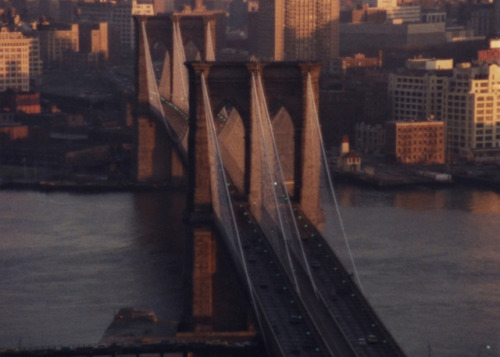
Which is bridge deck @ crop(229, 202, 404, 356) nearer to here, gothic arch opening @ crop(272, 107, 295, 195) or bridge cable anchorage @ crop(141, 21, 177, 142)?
gothic arch opening @ crop(272, 107, 295, 195)

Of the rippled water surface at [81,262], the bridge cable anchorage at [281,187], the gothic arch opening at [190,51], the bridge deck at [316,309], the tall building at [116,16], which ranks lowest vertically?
the rippled water surface at [81,262]

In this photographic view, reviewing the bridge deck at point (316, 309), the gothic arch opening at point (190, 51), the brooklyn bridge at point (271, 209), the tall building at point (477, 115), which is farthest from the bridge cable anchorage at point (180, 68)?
the bridge deck at point (316, 309)

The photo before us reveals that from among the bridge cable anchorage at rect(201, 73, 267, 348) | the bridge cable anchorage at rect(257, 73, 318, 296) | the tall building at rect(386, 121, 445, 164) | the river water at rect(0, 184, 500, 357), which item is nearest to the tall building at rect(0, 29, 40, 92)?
the tall building at rect(386, 121, 445, 164)

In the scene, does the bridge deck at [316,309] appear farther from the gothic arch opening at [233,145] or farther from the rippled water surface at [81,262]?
the gothic arch opening at [233,145]

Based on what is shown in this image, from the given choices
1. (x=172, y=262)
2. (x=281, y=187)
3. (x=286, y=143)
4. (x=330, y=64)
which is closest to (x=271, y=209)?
(x=281, y=187)

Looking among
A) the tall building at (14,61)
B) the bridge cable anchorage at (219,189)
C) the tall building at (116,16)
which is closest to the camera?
the bridge cable anchorage at (219,189)

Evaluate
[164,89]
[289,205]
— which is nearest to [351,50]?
[164,89]
